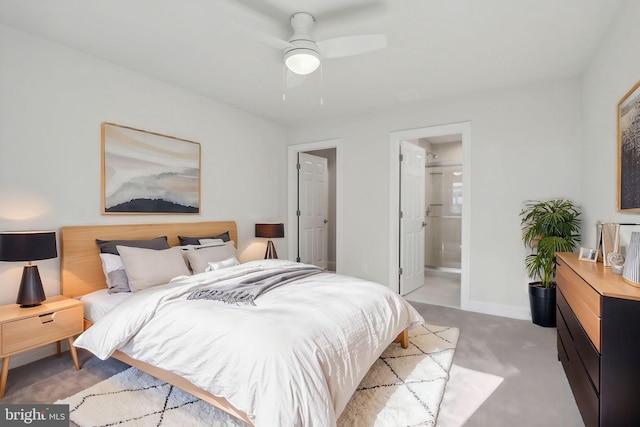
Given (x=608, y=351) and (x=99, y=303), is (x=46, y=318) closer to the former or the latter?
(x=99, y=303)

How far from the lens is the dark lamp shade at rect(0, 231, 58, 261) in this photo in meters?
2.21

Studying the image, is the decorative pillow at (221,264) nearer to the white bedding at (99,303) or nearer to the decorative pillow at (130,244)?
the decorative pillow at (130,244)

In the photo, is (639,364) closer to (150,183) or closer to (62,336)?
(62,336)

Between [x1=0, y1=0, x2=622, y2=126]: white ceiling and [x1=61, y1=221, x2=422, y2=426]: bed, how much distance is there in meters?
1.66

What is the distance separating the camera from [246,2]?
7.20 feet

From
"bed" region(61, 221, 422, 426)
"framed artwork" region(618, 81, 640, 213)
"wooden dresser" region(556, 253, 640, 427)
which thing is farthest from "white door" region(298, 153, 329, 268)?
"wooden dresser" region(556, 253, 640, 427)

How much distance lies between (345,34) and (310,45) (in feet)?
1.23

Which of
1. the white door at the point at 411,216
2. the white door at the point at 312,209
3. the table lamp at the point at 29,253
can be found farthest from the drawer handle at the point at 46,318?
the white door at the point at 411,216

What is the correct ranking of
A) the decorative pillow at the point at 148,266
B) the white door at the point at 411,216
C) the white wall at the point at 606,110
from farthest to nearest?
the white door at the point at 411,216
the decorative pillow at the point at 148,266
the white wall at the point at 606,110

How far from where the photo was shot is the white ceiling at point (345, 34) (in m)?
2.24

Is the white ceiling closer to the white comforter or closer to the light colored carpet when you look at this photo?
the white comforter

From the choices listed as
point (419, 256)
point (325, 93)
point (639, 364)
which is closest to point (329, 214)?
point (419, 256)

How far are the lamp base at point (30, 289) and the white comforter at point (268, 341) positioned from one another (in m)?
0.52

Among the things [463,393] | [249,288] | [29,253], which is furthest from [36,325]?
[463,393]
